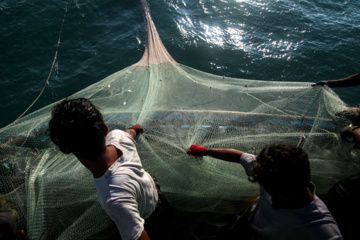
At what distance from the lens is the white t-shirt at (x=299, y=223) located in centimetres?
154

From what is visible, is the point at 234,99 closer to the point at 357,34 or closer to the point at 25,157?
the point at 25,157

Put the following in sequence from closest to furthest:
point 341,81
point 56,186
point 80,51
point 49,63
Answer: point 56,186 < point 341,81 < point 49,63 < point 80,51

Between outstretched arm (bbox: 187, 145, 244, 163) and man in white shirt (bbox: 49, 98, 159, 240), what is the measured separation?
3.14ft

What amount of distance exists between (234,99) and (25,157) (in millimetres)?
3156

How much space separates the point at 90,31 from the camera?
7.23 meters

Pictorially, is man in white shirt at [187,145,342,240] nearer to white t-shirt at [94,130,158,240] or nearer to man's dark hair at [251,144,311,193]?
man's dark hair at [251,144,311,193]

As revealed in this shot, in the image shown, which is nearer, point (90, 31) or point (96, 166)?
point (96, 166)

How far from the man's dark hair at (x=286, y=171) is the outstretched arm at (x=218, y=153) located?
2.20 feet

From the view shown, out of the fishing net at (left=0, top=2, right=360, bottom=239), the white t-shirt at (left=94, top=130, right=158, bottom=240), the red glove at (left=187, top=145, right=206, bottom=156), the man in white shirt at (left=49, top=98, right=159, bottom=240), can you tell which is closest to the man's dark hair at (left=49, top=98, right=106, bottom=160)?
the man in white shirt at (left=49, top=98, right=159, bottom=240)

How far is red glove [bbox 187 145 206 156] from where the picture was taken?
8.36 feet

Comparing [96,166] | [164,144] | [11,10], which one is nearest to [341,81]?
[164,144]

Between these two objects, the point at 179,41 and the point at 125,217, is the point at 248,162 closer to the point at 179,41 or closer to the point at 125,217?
the point at 125,217

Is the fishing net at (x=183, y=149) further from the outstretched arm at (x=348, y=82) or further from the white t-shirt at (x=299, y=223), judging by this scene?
the white t-shirt at (x=299, y=223)

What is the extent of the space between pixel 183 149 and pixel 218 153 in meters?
0.48
